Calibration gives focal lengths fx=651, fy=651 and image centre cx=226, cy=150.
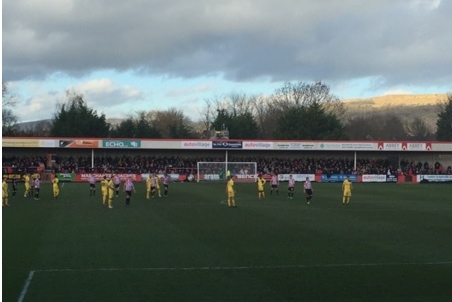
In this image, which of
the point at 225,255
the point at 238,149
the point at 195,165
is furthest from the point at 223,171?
the point at 225,255

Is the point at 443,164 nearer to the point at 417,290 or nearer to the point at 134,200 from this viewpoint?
the point at 134,200

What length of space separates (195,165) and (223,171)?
16.7ft

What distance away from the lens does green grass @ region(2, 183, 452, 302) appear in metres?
12.4

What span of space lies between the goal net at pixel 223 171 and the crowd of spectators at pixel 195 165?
1462 mm

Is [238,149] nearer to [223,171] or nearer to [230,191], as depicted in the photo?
[223,171]

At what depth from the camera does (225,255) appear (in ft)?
54.2

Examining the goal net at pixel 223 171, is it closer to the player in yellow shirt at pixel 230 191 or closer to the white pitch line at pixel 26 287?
the player in yellow shirt at pixel 230 191

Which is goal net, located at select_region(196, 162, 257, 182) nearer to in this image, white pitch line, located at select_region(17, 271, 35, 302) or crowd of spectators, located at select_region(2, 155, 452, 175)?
crowd of spectators, located at select_region(2, 155, 452, 175)

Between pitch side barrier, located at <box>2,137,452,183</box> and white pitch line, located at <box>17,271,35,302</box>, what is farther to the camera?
pitch side barrier, located at <box>2,137,452,183</box>

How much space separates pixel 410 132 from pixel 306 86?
60.8m

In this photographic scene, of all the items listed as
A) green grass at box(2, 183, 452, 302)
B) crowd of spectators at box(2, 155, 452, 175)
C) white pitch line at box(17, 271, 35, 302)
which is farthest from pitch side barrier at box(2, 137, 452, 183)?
white pitch line at box(17, 271, 35, 302)

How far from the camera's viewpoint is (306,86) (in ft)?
353

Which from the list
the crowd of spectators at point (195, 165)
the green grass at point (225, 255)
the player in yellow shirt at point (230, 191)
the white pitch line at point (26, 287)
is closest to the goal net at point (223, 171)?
the crowd of spectators at point (195, 165)

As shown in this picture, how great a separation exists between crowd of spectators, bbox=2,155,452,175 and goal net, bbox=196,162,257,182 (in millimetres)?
1462
